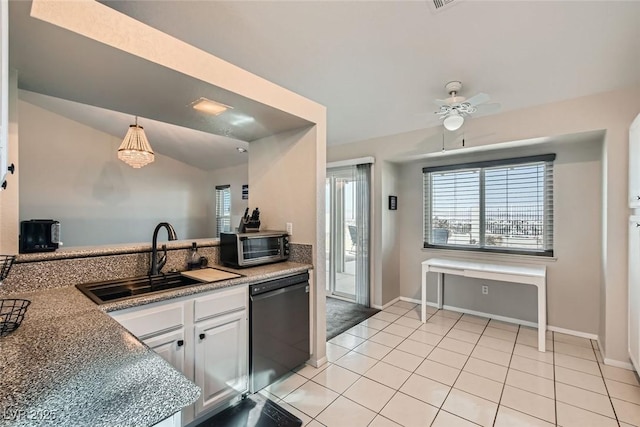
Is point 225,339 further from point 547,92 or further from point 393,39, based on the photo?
point 547,92

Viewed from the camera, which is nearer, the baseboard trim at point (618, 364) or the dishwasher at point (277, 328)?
the dishwasher at point (277, 328)

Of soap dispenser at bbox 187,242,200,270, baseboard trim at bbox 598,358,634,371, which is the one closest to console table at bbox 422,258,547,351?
baseboard trim at bbox 598,358,634,371

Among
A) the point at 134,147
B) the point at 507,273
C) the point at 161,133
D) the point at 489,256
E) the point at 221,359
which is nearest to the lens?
the point at 221,359

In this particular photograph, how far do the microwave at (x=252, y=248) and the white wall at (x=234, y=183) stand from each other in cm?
358

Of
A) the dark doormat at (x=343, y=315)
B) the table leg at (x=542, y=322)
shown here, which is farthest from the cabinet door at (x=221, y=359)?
the table leg at (x=542, y=322)

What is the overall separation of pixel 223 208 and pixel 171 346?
220 inches

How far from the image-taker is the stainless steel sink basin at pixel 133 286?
1830 millimetres

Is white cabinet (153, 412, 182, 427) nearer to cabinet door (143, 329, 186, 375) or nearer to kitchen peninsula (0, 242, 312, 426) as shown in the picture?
kitchen peninsula (0, 242, 312, 426)

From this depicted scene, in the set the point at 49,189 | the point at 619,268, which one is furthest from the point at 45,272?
the point at 49,189

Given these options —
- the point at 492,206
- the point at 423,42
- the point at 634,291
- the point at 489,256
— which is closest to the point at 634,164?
the point at 634,291

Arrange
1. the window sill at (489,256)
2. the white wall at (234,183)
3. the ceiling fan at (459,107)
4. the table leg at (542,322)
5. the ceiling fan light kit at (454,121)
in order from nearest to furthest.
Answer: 1. the ceiling fan at (459,107)
2. the ceiling fan light kit at (454,121)
3. the table leg at (542,322)
4. the window sill at (489,256)
5. the white wall at (234,183)

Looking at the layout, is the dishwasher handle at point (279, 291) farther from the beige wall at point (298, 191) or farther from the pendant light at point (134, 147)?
the pendant light at point (134, 147)

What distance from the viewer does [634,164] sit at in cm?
237

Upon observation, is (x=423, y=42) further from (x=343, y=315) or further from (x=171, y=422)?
(x=343, y=315)
